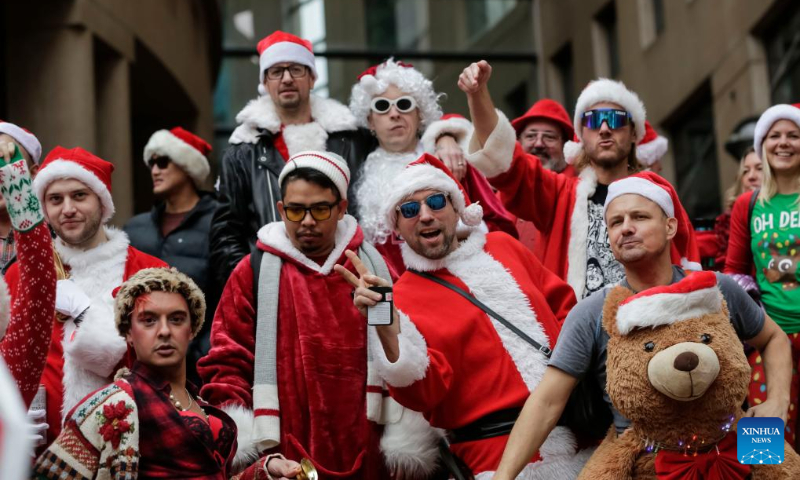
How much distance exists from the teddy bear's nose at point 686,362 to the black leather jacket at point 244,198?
9.74ft

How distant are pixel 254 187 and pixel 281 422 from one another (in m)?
1.88

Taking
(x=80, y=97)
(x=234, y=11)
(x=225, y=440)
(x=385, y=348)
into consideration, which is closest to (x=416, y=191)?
(x=385, y=348)

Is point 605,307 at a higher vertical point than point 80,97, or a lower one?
lower

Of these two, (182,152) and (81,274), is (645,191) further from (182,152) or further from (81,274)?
(182,152)

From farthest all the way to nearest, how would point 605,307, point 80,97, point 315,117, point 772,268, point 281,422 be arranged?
point 80,97
point 315,117
point 772,268
point 281,422
point 605,307

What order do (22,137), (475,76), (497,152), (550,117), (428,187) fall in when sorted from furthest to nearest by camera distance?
1. (550,117)
2. (22,137)
3. (497,152)
4. (475,76)
5. (428,187)

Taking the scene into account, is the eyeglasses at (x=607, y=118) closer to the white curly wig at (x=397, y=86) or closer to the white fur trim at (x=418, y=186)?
the white curly wig at (x=397, y=86)

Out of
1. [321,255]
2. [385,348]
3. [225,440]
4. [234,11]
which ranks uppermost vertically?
[234,11]

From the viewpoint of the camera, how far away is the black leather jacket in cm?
700

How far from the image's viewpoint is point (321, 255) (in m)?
5.88

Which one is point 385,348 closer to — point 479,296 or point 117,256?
point 479,296

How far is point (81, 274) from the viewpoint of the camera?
6297 mm

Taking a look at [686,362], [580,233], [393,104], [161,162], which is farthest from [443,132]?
[686,362]

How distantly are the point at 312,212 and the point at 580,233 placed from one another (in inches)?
62.9
